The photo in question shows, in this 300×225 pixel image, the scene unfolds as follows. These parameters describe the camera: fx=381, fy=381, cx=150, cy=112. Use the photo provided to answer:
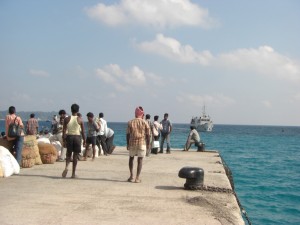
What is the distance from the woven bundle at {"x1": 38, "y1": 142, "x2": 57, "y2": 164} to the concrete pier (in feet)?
5.94

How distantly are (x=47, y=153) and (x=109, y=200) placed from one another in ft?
18.8

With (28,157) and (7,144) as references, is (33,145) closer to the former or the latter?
(28,157)

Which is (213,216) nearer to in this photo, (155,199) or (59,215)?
(155,199)

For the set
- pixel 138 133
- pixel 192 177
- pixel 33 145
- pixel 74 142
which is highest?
pixel 138 133

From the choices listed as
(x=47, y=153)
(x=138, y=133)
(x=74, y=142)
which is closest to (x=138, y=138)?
(x=138, y=133)

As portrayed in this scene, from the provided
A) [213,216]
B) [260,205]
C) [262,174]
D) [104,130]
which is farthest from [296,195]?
[213,216]

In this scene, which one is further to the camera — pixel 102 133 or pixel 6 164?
pixel 102 133

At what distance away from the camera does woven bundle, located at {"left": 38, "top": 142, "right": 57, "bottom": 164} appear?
11.9 metres

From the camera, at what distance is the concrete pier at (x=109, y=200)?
5609 millimetres

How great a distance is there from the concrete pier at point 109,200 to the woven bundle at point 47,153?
181 cm

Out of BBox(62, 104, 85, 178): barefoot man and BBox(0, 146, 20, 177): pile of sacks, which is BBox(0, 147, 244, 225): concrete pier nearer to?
BBox(0, 146, 20, 177): pile of sacks

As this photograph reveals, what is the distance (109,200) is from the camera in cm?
679

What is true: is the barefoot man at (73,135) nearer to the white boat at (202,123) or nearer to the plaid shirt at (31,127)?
the plaid shirt at (31,127)

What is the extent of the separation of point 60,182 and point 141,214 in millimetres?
3271
